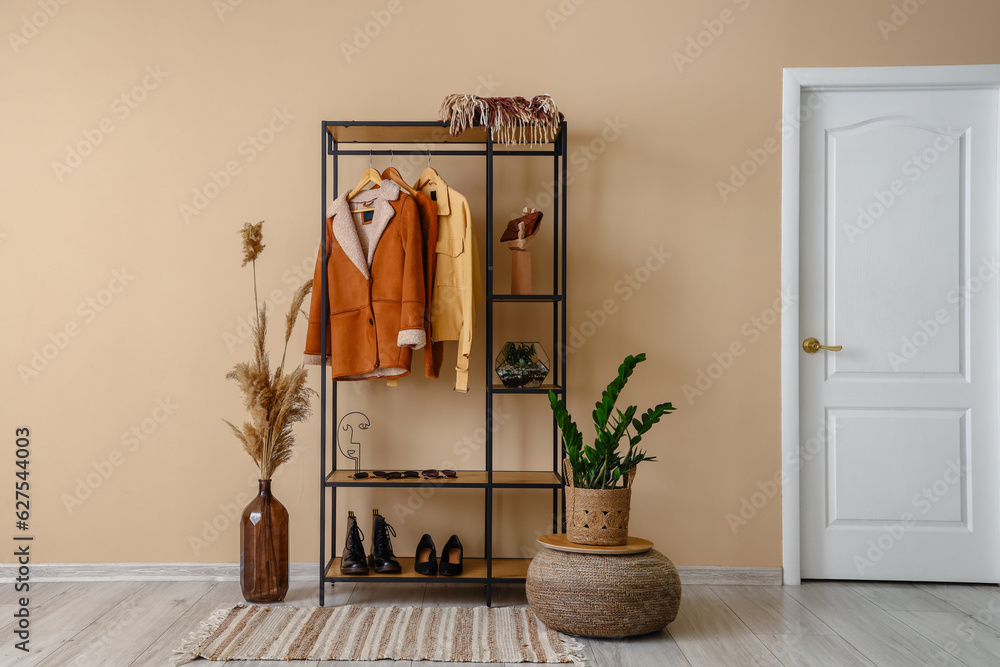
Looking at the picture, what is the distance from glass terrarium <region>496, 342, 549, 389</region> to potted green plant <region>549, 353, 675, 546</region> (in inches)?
9.2

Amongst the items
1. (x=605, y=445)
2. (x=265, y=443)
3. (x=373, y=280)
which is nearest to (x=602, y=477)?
(x=605, y=445)

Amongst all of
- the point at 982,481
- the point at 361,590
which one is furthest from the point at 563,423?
the point at 982,481

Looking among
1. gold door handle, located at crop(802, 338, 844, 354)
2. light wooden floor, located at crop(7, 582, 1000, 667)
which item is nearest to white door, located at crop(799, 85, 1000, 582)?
gold door handle, located at crop(802, 338, 844, 354)

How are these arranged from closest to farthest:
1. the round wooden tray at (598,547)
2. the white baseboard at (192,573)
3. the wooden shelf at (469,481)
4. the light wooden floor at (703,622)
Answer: the light wooden floor at (703,622)
the round wooden tray at (598,547)
the wooden shelf at (469,481)
the white baseboard at (192,573)

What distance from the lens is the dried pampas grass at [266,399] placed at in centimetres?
276

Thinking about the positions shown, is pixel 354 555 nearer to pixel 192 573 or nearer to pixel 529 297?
pixel 192 573

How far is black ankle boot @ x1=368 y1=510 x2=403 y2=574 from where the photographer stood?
2.73m

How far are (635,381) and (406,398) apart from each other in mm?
926

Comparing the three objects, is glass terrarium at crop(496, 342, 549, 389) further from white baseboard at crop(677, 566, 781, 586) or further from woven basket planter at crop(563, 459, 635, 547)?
white baseboard at crop(677, 566, 781, 586)

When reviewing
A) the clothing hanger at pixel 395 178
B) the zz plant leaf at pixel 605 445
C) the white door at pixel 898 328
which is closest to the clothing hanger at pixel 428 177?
the clothing hanger at pixel 395 178

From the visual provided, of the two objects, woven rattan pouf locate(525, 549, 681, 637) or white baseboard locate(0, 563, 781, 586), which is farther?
white baseboard locate(0, 563, 781, 586)

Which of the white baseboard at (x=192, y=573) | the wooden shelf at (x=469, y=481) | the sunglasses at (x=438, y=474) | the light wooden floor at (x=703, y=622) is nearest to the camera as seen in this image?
the light wooden floor at (x=703, y=622)

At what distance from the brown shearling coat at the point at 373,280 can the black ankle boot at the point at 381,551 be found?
554 mm

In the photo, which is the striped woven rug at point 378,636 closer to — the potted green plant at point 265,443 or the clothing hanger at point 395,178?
the potted green plant at point 265,443
